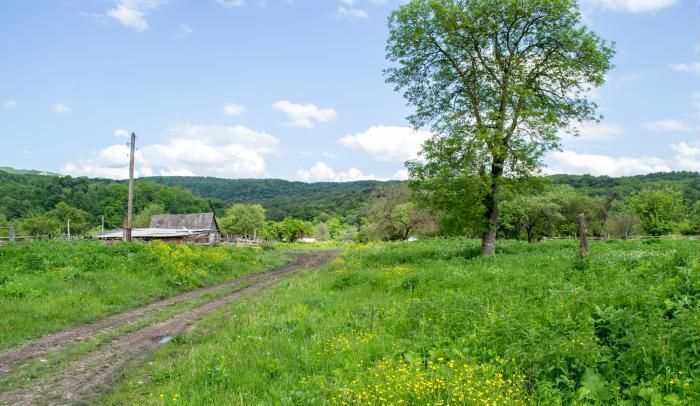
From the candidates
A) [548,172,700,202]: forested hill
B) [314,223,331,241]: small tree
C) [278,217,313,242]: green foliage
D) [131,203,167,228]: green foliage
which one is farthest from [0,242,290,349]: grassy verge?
[314,223,331,241]: small tree

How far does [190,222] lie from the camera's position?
8431 cm

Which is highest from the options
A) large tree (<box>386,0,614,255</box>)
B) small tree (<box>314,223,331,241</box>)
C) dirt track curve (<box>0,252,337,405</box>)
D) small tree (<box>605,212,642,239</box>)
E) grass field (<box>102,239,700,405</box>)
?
large tree (<box>386,0,614,255</box>)

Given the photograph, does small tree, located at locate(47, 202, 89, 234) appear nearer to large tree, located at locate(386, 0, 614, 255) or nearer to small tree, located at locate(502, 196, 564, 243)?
small tree, located at locate(502, 196, 564, 243)

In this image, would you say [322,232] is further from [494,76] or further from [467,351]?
[467,351]

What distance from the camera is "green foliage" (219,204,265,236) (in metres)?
118

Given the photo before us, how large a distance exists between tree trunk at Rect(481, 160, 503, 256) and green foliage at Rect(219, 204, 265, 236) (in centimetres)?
10123

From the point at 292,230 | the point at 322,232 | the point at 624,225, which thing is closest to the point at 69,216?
the point at 292,230

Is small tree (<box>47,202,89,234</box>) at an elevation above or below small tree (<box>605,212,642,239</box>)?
below

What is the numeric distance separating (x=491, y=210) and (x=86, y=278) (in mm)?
18612

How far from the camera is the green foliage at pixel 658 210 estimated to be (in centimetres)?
7812

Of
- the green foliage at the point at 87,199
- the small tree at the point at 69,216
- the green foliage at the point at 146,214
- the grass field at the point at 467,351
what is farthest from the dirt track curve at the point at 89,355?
the green foliage at the point at 87,199

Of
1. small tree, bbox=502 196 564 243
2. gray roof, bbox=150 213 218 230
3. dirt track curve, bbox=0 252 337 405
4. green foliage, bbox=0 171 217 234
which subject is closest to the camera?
dirt track curve, bbox=0 252 337 405

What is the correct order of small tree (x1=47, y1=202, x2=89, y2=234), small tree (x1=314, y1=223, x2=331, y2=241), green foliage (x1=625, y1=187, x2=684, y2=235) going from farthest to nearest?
small tree (x1=314, y1=223, x2=331, y2=241) → small tree (x1=47, y1=202, x2=89, y2=234) → green foliage (x1=625, y1=187, x2=684, y2=235)

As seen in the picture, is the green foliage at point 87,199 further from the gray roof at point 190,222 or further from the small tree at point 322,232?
the gray roof at point 190,222
